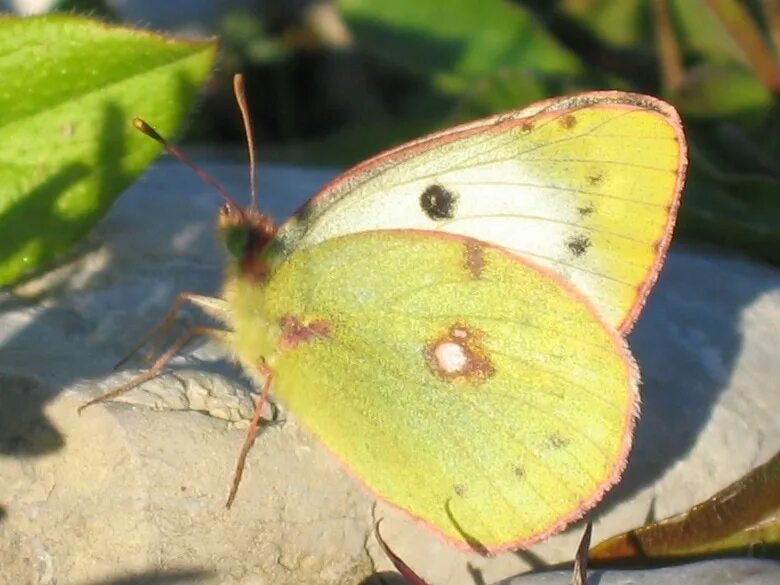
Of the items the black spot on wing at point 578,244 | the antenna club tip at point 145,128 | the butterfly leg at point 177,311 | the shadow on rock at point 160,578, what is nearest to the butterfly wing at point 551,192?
the black spot on wing at point 578,244

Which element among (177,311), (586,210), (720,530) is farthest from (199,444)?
(720,530)

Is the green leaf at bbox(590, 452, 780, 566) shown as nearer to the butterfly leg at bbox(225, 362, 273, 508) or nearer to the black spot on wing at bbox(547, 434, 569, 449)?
the black spot on wing at bbox(547, 434, 569, 449)

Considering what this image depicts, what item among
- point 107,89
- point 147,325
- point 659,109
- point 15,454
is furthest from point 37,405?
point 659,109

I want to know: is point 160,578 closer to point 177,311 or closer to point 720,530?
point 177,311

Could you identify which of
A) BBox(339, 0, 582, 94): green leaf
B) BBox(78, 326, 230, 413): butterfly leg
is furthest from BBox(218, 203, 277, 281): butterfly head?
BBox(339, 0, 582, 94): green leaf

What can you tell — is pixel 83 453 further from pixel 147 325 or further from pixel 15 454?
pixel 147 325

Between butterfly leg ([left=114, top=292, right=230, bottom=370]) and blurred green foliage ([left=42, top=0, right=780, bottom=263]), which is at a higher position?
butterfly leg ([left=114, top=292, right=230, bottom=370])
